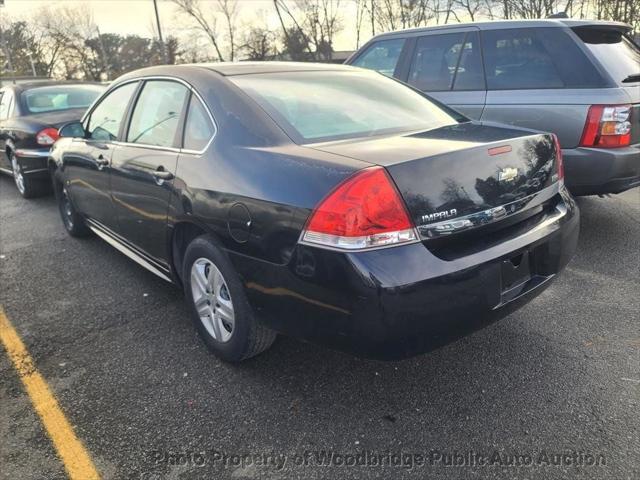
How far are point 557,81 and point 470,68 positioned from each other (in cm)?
90

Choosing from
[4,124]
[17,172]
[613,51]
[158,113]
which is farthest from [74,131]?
[613,51]

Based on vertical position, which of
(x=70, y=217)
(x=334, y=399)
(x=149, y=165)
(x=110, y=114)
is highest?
(x=110, y=114)

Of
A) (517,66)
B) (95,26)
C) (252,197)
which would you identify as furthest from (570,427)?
(95,26)

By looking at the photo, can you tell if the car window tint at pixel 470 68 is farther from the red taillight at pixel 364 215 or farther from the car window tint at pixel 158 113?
the red taillight at pixel 364 215

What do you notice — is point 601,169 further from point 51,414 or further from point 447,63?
point 51,414

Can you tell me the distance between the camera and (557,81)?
13.9 feet

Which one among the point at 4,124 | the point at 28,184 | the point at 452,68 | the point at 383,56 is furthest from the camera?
A: the point at 4,124

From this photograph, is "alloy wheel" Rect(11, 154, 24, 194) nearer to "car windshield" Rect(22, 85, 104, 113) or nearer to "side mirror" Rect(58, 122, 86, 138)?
"car windshield" Rect(22, 85, 104, 113)

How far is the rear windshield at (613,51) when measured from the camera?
4.09 metres

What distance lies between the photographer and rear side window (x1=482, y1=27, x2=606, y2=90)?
13.5 ft

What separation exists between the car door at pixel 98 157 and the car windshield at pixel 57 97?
3049 millimetres

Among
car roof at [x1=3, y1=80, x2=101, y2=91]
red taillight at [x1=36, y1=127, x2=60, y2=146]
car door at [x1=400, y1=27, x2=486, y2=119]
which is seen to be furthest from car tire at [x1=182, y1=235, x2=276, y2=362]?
car roof at [x1=3, y1=80, x2=101, y2=91]

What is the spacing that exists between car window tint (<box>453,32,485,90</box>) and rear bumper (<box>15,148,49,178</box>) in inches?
194

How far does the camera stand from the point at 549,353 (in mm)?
2725
